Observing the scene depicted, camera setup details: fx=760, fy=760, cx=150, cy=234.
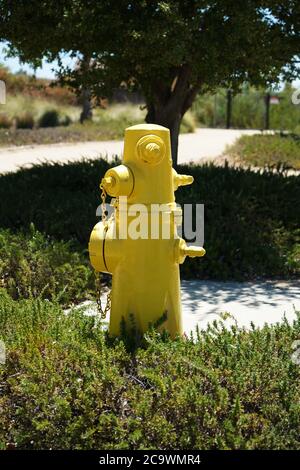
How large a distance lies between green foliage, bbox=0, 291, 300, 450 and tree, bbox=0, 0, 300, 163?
18.7ft

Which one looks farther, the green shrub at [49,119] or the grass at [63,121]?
the green shrub at [49,119]

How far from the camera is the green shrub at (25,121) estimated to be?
2964 cm

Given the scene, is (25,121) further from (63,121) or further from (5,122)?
(63,121)

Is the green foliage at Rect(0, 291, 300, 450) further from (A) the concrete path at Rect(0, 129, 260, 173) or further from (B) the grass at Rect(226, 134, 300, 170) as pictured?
(A) the concrete path at Rect(0, 129, 260, 173)

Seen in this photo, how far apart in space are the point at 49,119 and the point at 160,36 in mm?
23379

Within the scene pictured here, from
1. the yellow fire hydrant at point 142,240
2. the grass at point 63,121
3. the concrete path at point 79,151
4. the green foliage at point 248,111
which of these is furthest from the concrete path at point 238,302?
the green foliage at point 248,111

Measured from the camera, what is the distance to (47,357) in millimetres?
3547

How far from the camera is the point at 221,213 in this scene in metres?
7.46

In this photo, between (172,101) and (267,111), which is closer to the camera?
(172,101)

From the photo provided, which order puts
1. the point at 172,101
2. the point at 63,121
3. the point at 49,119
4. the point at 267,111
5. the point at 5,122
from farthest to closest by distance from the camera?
the point at 267,111, the point at 63,121, the point at 49,119, the point at 5,122, the point at 172,101

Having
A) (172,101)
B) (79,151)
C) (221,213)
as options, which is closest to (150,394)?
(221,213)

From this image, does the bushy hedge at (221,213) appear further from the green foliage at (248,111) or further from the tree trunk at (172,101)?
the green foliage at (248,111)

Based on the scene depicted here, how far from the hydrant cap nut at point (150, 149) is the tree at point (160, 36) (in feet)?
16.3

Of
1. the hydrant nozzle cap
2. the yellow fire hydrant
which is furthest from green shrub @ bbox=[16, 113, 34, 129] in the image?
the hydrant nozzle cap
